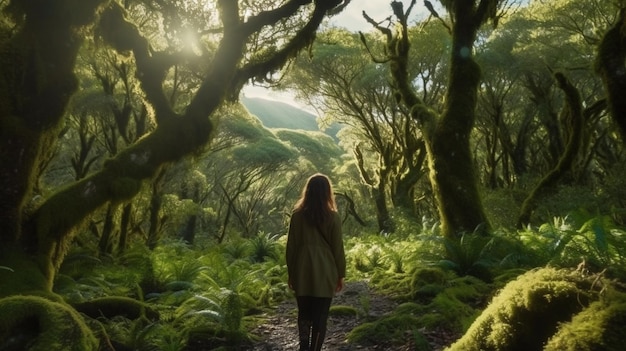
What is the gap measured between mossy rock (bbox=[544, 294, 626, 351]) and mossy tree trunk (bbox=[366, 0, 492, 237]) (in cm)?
718

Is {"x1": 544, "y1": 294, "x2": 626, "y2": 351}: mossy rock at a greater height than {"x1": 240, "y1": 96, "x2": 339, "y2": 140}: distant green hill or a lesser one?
lesser

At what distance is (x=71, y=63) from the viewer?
5.87 meters

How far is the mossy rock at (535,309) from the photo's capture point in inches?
72.5

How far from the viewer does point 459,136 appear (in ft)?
30.1

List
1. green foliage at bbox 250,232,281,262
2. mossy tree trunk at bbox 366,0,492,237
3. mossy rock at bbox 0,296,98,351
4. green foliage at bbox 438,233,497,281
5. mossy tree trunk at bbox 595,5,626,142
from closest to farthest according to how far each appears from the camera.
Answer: mossy rock at bbox 0,296,98,351 → mossy tree trunk at bbox 595,5,626,142 → green foliage at bbox 438,233,497,281 → mossy tree trunk at bbox 366,0,492,237 → green foliage at bbox 250,232,281,262

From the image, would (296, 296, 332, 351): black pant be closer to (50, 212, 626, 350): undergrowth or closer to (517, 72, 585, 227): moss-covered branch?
(50, 212, 626, 350): undergrowth

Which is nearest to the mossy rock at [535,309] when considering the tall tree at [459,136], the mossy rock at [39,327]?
the mossy rock at [39,327]

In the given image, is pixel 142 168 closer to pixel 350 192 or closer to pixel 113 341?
pixel 113 341

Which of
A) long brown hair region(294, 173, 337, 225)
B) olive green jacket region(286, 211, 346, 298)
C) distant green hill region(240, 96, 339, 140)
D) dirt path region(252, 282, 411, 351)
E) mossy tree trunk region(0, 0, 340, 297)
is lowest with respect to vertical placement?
dirt path region(252, 282, 411, 351)

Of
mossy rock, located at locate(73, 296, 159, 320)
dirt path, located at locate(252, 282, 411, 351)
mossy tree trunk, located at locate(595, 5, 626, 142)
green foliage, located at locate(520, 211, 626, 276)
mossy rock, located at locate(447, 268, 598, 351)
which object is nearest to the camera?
mossy rock, located at locate(447, 268, 598, 351)

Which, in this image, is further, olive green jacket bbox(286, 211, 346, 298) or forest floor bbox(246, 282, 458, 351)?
forest floor bbox(246, 282, 458, 351)

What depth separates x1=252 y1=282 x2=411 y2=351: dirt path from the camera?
17.7 feet

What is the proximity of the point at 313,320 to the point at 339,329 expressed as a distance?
1.69 metres

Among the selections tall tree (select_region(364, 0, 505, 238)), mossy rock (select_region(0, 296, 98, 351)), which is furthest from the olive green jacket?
tall tree (select_region(364, 0, 505, 238))
